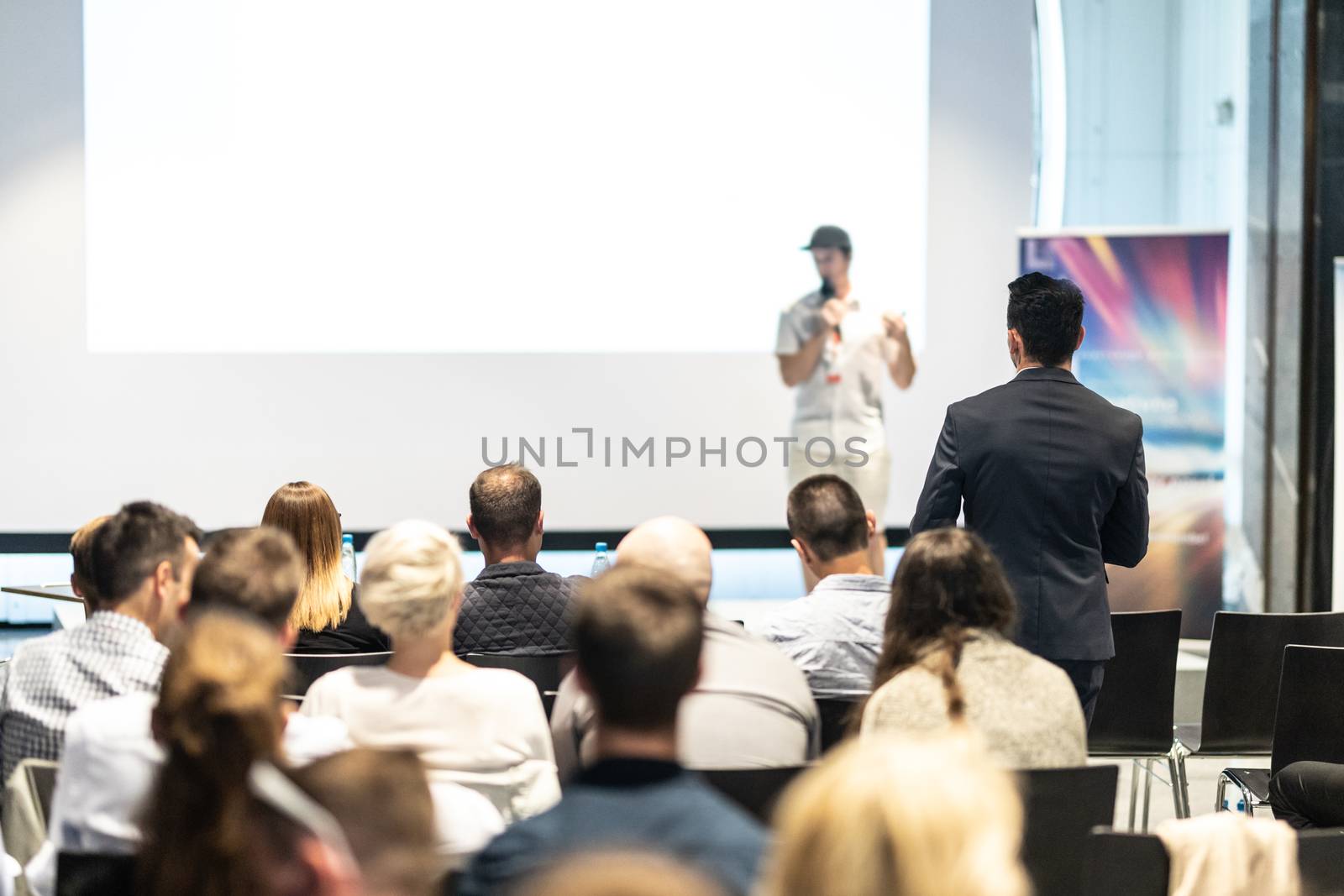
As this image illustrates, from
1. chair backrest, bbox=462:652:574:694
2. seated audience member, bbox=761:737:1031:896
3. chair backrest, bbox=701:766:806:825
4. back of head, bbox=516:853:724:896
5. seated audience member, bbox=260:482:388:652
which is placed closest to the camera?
back of head, bbox=516:853:724:896

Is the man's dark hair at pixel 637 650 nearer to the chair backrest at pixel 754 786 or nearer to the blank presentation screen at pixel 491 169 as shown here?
the chair backrest at pixel 754 786

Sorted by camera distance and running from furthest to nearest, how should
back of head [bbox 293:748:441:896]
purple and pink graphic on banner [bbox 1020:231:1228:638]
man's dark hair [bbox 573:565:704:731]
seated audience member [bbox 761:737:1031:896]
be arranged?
purple and pink graphic on banner [bbox 1020:231:1228:638] → man's dark hair [bbox 573:565:704:731] → back of head [bbox 293:748:441:896] → seated audience member [bbox 761:737:1031:896]

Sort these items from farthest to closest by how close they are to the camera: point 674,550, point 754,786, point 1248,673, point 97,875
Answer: point 1248,673 < point 674,550 < point 754,786 < point 97,875

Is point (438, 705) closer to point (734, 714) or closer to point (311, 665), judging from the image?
point (734, 714)

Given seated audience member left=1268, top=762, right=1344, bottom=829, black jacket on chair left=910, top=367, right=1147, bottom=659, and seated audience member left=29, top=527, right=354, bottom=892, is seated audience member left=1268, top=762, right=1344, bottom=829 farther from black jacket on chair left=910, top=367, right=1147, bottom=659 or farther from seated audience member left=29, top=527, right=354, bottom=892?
seated audience member left=29, top=527, right=354, bottom=892

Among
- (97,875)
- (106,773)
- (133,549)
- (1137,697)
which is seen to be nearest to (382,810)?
(97,875)

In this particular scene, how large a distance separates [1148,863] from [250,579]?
1370 millimetres

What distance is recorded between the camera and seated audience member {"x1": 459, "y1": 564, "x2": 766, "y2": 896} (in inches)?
53.7

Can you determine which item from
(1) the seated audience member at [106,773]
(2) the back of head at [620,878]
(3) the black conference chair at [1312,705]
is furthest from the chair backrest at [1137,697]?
(2) the back of head at [620,878]

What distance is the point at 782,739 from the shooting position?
2215 mm

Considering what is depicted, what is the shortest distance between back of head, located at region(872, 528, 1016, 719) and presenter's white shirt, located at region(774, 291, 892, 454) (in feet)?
12.6

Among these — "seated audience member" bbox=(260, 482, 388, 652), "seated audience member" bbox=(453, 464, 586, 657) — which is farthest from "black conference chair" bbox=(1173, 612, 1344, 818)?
"seated audience member" bbox=(260, 482, 388, 652)

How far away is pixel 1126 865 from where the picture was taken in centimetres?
182

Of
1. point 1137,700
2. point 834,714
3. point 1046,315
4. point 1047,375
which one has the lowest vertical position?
point 1137,700
